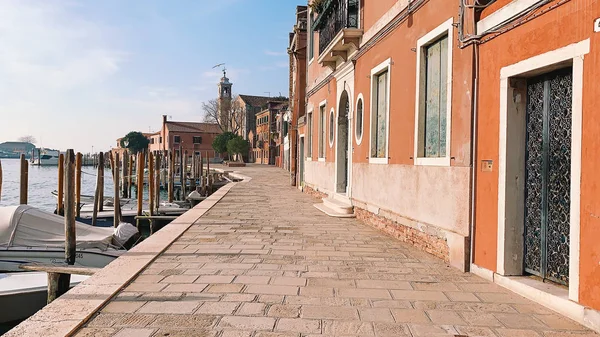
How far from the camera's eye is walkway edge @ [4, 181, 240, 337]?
325 cm

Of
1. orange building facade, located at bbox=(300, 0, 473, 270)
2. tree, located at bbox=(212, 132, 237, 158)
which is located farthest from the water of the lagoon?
orange building facade, located at bbox=(300, 0, 473, 270)

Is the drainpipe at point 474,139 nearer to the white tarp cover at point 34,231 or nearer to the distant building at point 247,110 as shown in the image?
the white tarp cover at point 34,231

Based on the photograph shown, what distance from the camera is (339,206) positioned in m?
10.3

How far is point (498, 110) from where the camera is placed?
4570 millimetres

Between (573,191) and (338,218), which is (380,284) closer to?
(573,191)

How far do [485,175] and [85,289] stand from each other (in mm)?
3997

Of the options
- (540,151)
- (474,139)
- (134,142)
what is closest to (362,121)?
(474,139)

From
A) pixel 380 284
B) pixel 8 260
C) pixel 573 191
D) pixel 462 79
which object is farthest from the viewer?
pixel 8 260

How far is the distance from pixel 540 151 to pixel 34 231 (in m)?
8.43

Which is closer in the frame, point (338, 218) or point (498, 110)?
point (498, 110)

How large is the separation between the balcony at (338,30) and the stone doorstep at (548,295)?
6.17 m

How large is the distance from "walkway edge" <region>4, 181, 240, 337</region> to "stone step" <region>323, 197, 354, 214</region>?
4576 mm

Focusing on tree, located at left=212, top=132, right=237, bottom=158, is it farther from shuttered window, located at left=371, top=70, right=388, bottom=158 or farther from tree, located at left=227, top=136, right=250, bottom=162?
shuttered window, located at left=371, top=70, right=388, bottom=158

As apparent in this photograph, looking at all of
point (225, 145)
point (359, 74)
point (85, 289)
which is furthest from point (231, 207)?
point (225, 145)
